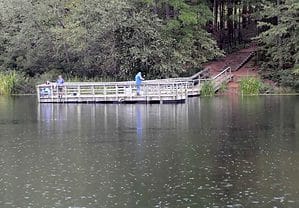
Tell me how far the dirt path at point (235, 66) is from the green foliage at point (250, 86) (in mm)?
627

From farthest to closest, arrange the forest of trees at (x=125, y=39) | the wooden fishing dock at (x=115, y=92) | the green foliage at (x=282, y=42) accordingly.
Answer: the forest of trees at (x=125, y=39) < the green foliage at (x=282, y=42) < the wooden fishing dock at (x=115, y=92)

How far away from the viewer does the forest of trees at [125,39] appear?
1854 inches

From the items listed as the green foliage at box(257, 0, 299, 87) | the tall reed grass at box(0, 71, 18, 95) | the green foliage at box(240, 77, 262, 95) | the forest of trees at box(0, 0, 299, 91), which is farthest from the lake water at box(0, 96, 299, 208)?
the tall reed grass at box(0, 71, 18, 95)

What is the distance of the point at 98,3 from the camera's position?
48844 millimetres

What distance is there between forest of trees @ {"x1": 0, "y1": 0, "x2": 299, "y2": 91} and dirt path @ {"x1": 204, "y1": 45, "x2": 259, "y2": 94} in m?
1.16

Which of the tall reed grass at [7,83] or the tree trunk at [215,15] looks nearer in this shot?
the tall reed grass at [7,83]

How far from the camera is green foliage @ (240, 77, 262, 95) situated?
45938 mm

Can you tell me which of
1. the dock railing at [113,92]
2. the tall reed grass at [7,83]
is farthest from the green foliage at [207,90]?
the tall reed grass at [7,83]

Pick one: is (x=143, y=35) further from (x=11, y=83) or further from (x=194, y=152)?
(x=194, y=152)

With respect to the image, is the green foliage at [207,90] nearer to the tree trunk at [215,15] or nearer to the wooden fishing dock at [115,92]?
the wooden fishing dock at [115,92]

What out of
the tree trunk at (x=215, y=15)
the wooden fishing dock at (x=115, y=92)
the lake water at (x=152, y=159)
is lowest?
the lake water at (x=152, y=159)

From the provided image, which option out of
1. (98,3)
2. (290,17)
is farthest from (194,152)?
(98,3)

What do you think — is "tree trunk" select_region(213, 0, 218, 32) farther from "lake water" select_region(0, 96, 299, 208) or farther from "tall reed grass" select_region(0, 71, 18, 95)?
"lake water" select_region(0, 96, 299, 208)

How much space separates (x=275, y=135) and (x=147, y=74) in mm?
25812
